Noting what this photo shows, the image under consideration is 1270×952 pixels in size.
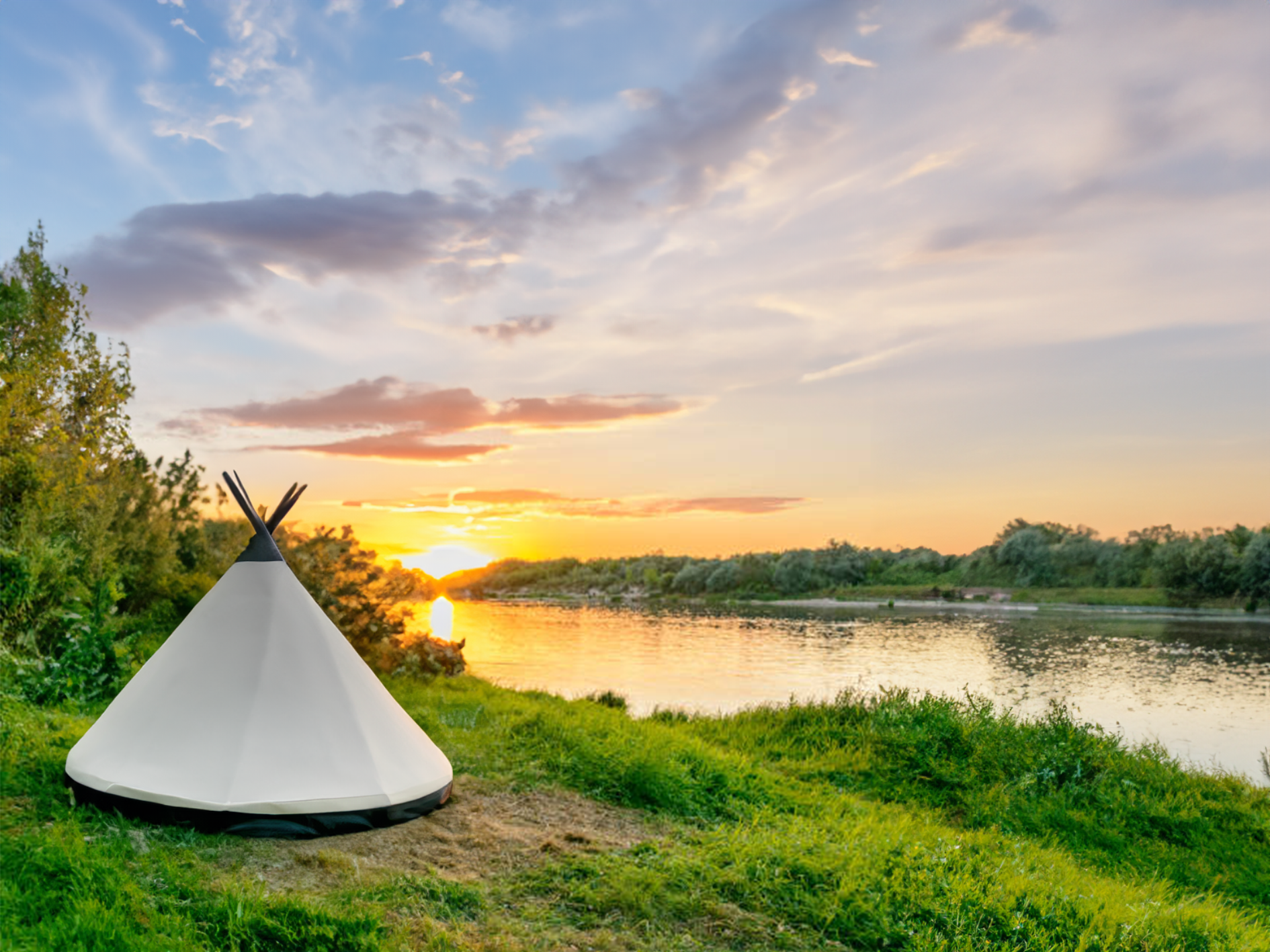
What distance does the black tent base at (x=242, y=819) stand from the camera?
15.9 feet

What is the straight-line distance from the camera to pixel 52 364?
1065cm

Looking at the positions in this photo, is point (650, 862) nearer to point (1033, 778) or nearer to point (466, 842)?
point (466, 842)

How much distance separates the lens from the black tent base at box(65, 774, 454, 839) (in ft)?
15.9

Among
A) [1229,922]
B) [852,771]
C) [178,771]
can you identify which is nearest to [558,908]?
[178,771]

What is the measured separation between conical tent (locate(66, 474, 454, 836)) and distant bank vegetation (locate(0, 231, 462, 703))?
10.8ft

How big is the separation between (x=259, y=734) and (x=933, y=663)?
49.4 ft

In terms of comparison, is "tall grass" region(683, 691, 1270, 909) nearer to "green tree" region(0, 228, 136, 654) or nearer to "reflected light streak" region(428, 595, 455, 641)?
"reflected light streak" region(428, 595, 455, 641)

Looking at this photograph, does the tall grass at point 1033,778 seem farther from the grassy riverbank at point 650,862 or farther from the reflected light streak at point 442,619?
the reflected light streak at point 442,619

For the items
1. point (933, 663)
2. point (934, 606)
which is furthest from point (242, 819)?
point (934, 606)

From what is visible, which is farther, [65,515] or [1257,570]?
[1257,570]

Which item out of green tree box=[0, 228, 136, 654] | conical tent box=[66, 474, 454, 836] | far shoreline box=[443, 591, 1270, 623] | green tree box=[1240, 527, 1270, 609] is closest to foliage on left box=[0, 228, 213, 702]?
green tree box=[0, 228, 136, 654]

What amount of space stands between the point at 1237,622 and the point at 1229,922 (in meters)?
29.0

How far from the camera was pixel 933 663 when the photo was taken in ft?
56.7

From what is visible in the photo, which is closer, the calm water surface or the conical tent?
the conical tent
